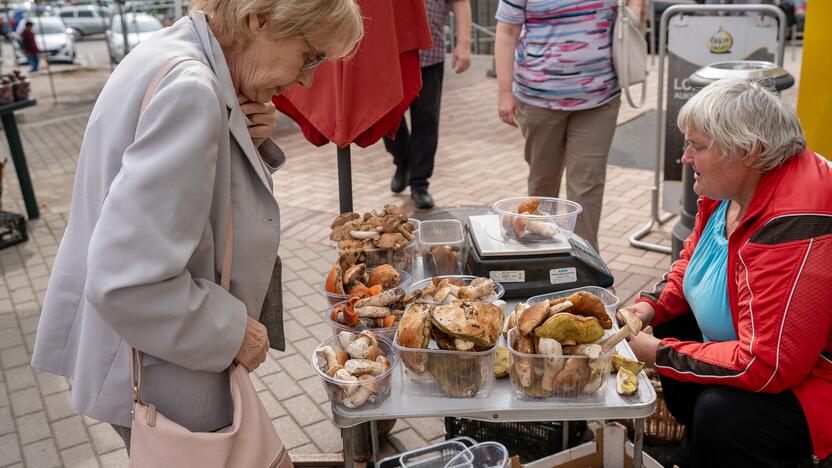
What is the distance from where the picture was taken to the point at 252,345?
169 cm

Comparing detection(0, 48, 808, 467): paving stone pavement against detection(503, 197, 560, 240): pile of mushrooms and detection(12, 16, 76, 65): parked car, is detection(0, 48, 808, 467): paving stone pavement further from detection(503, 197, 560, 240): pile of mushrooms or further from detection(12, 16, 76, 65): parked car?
detection(12, 16, 76, 65): parked car

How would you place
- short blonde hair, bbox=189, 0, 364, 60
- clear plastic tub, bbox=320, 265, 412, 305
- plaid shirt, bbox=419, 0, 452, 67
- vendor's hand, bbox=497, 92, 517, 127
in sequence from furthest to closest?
plaid shirt, bbox=419, 0, 452, 67
vendor's hand, bbox=497, 92, 517, 127
clear plastic tub, bbox=320, 265, 412, 305
short blonde hair, bbox=189, 0, 364, 60

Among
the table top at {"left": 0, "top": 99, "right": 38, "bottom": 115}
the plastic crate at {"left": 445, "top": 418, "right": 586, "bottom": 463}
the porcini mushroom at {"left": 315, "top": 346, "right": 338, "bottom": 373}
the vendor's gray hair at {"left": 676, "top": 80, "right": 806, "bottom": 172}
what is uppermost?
the vendor's gray hair at {"left": 676, "top": 80, "right": 806, "bottom": 172}

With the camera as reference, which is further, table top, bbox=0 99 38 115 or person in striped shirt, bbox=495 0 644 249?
table top, bbox=0 99 38 115

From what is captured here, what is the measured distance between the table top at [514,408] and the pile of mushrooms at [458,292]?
306mm

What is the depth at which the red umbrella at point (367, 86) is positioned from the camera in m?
2.71

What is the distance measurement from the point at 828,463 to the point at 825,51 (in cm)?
240

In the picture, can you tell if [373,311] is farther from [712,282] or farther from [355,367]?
[712,282]

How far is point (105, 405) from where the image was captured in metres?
1.65

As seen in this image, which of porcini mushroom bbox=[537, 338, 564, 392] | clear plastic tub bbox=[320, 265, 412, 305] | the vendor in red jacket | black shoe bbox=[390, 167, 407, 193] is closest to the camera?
porcini mushroom bbox=[537, 338, 564, 392]

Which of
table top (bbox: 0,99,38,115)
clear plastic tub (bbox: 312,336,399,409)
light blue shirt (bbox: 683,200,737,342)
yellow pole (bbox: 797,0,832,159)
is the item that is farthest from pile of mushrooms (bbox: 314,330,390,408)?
table top (bbox: 0,99,38,115)

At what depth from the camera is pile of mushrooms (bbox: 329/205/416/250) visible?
98.0 inches

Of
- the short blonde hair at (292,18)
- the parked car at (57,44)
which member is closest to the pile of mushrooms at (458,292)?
the short blonde hair at (292,18)

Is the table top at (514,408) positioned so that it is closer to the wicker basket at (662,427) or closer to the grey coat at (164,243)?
the grey coat at (164,243)
